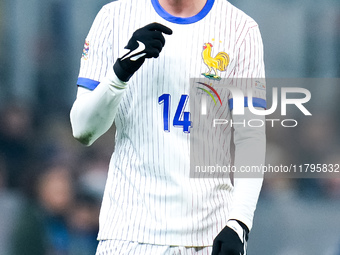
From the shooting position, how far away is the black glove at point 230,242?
233 cm

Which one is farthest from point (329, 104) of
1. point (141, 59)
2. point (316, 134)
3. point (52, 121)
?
point (141, 59)

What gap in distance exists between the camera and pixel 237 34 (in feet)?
8.44

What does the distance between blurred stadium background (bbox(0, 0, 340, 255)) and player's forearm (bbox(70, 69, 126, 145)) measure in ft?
6.05

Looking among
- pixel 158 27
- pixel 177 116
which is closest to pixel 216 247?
pixel 177 116

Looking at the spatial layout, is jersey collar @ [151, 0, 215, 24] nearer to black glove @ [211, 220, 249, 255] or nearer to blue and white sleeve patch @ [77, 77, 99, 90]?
blue and white sleeve patch @ [77, 77, 99, 90]

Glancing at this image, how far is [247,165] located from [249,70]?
30cm

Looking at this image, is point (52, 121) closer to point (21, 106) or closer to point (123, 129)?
point (21, 106)

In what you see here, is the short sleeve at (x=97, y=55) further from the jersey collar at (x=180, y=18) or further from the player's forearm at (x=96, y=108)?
the jersey collar at (x=180, y=18)

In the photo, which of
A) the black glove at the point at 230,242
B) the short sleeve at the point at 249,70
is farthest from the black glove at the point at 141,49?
the black glove at the point at 230,242

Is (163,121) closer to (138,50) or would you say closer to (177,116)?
(177,116)

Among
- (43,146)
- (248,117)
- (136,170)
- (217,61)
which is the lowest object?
(43,146)

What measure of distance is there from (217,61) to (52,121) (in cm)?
201

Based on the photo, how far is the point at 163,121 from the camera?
8.04 feet

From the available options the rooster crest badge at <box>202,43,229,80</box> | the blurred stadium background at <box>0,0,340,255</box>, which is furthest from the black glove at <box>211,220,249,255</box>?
the blurred stadium background at <box>0,0,340,255</box>
